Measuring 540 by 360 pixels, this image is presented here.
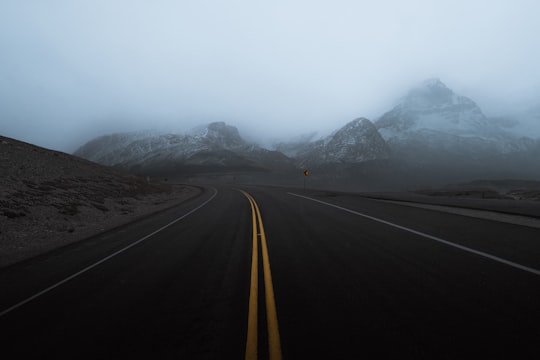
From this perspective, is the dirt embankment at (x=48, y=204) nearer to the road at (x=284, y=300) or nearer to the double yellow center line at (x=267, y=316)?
the road at (x=284, y=300)

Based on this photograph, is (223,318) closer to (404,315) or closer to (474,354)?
(404,315)

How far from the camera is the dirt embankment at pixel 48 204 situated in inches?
391

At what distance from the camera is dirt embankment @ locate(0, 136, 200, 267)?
32.6 feet

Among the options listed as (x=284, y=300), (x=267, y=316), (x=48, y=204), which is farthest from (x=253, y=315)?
(x=48, y=204)

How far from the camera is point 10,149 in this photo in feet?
85.7

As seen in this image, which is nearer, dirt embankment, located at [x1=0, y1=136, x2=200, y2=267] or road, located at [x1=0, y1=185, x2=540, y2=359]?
road, located at [x1=0, y1=185, x2=540, y2=359]

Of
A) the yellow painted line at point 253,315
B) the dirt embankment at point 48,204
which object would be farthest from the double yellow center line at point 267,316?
the dirt embankment at point 48,204

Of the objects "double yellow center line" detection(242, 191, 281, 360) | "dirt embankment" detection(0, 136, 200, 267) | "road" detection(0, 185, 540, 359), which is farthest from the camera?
"dirt embankment" detection(0, 136, 200, 267)

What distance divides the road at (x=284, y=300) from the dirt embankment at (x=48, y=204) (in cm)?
329

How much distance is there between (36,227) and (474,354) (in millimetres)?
14798

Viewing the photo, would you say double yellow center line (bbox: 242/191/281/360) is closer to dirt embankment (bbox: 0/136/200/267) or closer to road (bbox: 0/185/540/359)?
road (bbox: 0/185/540/359)

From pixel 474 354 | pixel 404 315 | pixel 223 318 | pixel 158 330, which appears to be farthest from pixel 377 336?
pixel 158 330

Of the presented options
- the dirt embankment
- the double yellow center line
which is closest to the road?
the double yellow center line

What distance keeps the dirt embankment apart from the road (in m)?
3.29
